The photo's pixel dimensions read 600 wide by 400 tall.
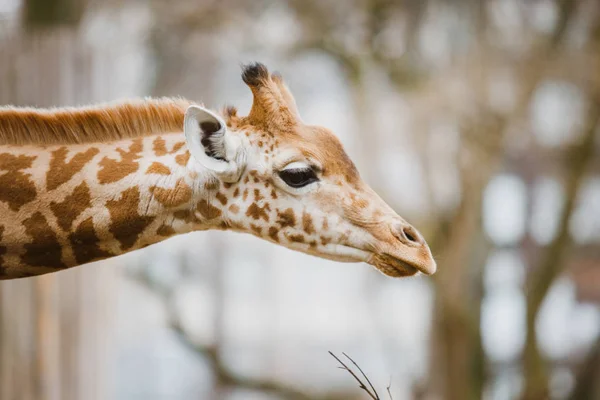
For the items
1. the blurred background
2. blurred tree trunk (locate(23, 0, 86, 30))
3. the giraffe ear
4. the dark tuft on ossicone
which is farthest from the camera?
the blurred background

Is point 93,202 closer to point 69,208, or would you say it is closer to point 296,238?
point 69,208

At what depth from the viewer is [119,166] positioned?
4.39ft

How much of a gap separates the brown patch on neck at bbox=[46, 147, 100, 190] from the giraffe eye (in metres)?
0.39

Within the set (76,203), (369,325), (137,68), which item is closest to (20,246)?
(76,203)

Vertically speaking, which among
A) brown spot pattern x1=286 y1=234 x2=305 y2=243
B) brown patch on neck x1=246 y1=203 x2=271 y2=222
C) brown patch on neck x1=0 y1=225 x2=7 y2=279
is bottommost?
brown patch on neck x1=0 y1=225 x2=7 y2=279

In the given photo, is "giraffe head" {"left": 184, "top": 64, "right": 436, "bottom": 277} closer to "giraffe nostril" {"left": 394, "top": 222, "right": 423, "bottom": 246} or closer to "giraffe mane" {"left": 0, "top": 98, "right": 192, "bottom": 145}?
"giraffe nostril" {"left": 394, "top": 222, "right": 423, "bottom": 246}

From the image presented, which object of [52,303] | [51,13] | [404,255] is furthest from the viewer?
[51,13]

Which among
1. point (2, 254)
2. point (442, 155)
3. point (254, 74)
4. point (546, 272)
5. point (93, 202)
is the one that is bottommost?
point (2, 254)

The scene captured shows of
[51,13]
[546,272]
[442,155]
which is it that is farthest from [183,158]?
[546,272]

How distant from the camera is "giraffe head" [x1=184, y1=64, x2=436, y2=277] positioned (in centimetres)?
130

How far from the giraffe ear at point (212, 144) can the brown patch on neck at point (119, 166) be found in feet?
0.47

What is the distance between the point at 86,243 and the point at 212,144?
0.32 meters

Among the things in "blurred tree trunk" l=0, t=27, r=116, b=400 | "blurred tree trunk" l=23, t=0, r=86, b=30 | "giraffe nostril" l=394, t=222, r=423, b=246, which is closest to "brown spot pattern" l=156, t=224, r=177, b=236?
"giraffe nostril" l=394, t=222, r=423, b=246

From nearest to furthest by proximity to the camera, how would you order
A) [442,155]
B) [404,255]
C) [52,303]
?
[404,255], [52,303], [442,155]
